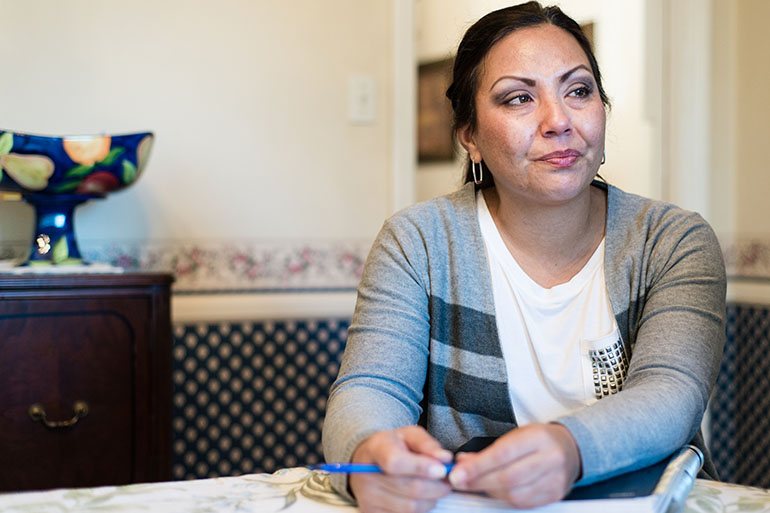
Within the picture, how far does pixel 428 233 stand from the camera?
4.14ft

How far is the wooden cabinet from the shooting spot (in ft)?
5.52

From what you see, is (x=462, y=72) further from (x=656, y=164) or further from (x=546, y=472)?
(x=656, y=164)

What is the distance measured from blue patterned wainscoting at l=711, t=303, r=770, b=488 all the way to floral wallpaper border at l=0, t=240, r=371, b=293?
119 cm

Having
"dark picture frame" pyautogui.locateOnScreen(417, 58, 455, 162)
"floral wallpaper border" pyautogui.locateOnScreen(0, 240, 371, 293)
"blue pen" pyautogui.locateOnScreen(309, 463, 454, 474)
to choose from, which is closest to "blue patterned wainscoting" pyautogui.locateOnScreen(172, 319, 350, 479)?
"floral wallpaper border" pyautogui.locateOnScreen(0, 240, 371, 293)

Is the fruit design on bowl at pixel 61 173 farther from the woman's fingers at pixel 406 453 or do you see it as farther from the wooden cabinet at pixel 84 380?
the woman's fingers at pixel 406 453

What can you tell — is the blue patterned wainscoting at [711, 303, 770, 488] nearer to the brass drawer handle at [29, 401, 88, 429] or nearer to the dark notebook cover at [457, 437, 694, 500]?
the dark notebook cover at [457, 437, 694, 500]

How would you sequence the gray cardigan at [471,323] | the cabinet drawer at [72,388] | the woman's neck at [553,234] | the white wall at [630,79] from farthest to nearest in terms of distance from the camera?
the white wall at [630,79] → the cabinet drawer at [72,388] → the woman's neck at [553,234] → the gray cardigan at [471,323]

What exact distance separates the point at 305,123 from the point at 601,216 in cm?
124

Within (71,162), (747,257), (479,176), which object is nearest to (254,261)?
(71,162)

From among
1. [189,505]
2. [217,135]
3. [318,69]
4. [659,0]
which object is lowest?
[189,505]

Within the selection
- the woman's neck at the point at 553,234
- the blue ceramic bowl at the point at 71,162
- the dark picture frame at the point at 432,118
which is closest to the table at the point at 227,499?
the woman's neck at the point at 553,234

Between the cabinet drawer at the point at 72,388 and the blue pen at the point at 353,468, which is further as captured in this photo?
the cabinet drawer at the point at 72,388

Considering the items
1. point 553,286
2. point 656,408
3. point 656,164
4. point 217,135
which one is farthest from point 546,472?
point 656,164

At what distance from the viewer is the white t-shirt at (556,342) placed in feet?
3.85
